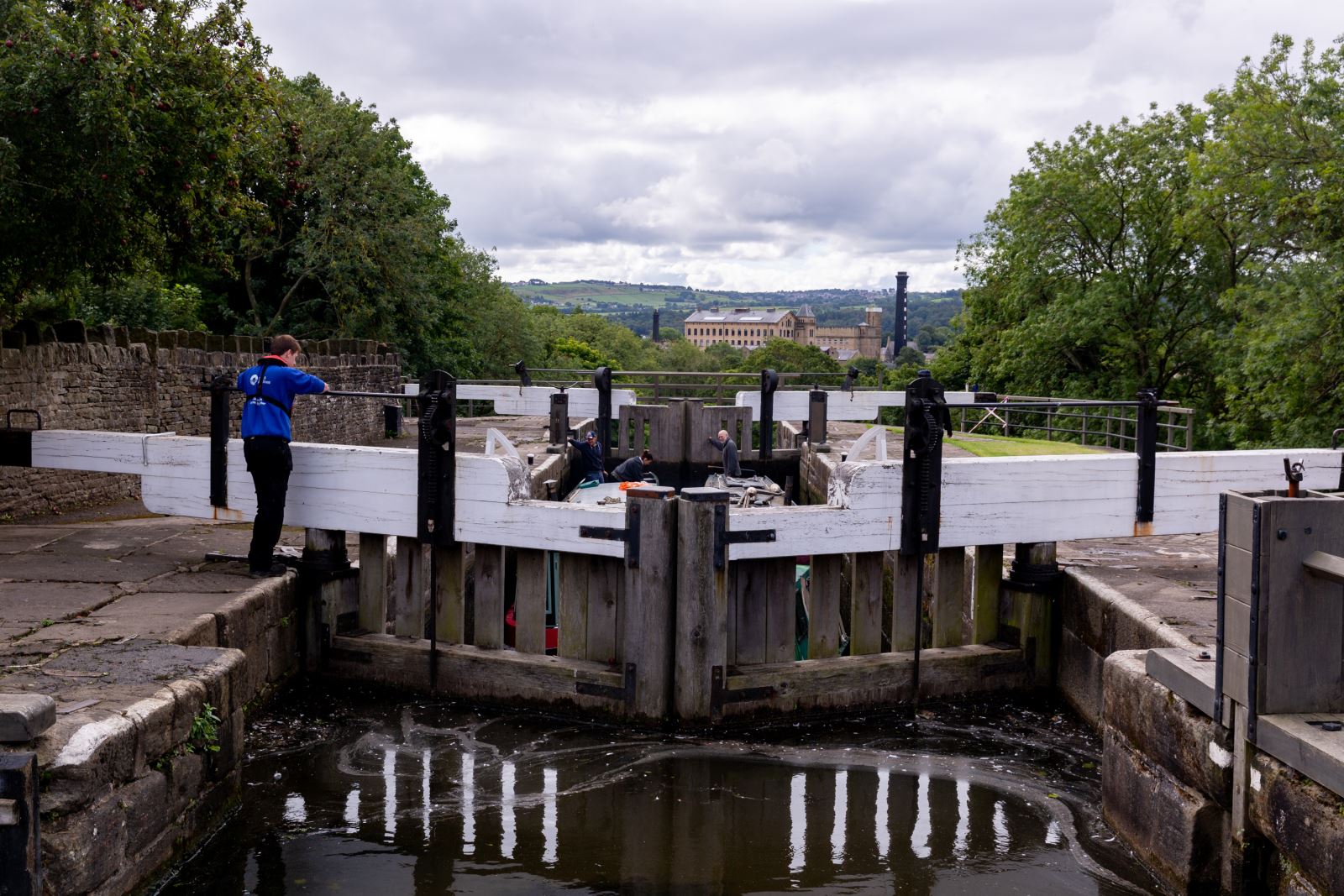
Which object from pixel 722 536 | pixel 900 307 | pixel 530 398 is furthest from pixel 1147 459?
pixel 900 307

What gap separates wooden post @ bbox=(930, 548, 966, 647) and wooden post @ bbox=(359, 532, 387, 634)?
3.75 meters

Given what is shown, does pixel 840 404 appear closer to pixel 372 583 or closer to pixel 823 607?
pixel 823 607

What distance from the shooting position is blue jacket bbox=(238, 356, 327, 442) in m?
6.87

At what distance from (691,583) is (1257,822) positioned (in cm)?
332

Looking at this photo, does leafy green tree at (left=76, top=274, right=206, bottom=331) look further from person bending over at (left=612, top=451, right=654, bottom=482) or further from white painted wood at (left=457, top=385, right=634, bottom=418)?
person bending over at (left=612, top=451, right=654, bottom=482)

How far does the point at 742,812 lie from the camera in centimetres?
577

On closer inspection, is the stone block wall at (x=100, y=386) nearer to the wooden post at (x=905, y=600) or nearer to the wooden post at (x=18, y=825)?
the wooden post at (x=18, y=825)

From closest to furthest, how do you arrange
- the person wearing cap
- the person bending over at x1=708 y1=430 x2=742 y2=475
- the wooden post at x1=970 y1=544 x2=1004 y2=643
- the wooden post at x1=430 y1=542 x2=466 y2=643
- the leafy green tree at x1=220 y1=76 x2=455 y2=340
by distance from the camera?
1. the wooden post at x1=430 y1=542 x2=466 y2=643
2. the wooden post at x1=970 y1=544 x2=1004 y2=643
3. the person wearing cap
4. the person bending over at x1=708 y1=430 x2=742 y2=475
5. the leafy green tree at x1=220 y1=76 x2=455 y2=340

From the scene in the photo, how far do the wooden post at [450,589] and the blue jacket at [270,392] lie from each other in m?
1.28

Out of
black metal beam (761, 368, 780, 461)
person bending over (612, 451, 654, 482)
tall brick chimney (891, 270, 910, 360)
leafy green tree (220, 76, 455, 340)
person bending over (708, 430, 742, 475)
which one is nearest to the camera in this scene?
person bending over (612, 451, 654, 482)

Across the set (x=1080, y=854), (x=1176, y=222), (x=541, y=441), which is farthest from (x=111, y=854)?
(x=1176, y=222)

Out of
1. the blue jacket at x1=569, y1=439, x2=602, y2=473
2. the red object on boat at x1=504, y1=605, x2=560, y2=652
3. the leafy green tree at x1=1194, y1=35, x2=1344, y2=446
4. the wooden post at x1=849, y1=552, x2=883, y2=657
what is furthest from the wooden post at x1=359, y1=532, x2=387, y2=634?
the leafy green tree at x1=1194, y1=35, x2=1344, y2=446

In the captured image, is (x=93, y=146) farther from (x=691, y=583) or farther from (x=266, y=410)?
(x=691, y=583)

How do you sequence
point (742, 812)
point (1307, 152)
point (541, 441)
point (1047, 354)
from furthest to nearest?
point (1047, 354), point (1307, 152), point (541, 441), point (742, 812)
